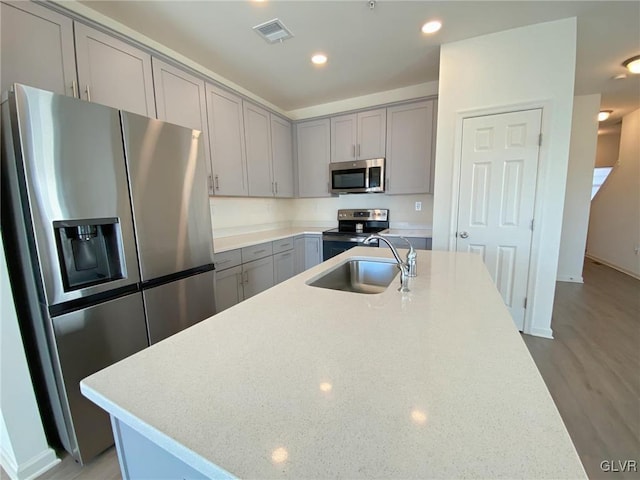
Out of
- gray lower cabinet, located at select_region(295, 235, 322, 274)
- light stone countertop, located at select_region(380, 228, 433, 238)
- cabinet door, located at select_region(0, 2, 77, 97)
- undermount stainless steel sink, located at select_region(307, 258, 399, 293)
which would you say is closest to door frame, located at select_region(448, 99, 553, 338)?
light stone countertop, located at select_region(380, 228, 433, 238)

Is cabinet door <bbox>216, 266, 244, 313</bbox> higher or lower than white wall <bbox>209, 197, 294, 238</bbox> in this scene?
lower

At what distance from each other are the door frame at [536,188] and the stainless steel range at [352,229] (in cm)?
100

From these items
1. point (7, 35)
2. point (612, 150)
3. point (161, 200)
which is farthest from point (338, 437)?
point (612, 150)

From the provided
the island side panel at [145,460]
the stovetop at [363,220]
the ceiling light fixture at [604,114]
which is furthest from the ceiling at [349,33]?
Result: the island side panel at [145,460]

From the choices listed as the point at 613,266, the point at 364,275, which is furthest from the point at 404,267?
the point at 613,266

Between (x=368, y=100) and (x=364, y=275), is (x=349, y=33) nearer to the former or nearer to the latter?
(x=368, y=100)

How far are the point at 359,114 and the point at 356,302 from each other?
9.84 ft

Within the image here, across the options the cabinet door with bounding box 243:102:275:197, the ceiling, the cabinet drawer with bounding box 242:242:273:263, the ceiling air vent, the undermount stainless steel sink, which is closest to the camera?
the undermount stainless steel sink

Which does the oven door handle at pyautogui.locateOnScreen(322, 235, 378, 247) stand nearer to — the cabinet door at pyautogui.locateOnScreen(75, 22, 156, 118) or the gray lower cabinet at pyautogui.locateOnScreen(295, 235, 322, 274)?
the gray lower cabinet at pyautogui.locateOnScreen(295, 235, 322, 274)

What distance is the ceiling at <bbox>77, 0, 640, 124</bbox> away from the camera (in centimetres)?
191

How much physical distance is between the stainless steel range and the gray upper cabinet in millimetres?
743

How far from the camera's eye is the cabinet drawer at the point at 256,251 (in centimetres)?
267

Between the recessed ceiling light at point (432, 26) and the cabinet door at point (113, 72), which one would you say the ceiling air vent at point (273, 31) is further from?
the recessed ceiling light at point (432, 26)

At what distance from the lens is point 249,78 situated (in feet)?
9.80
